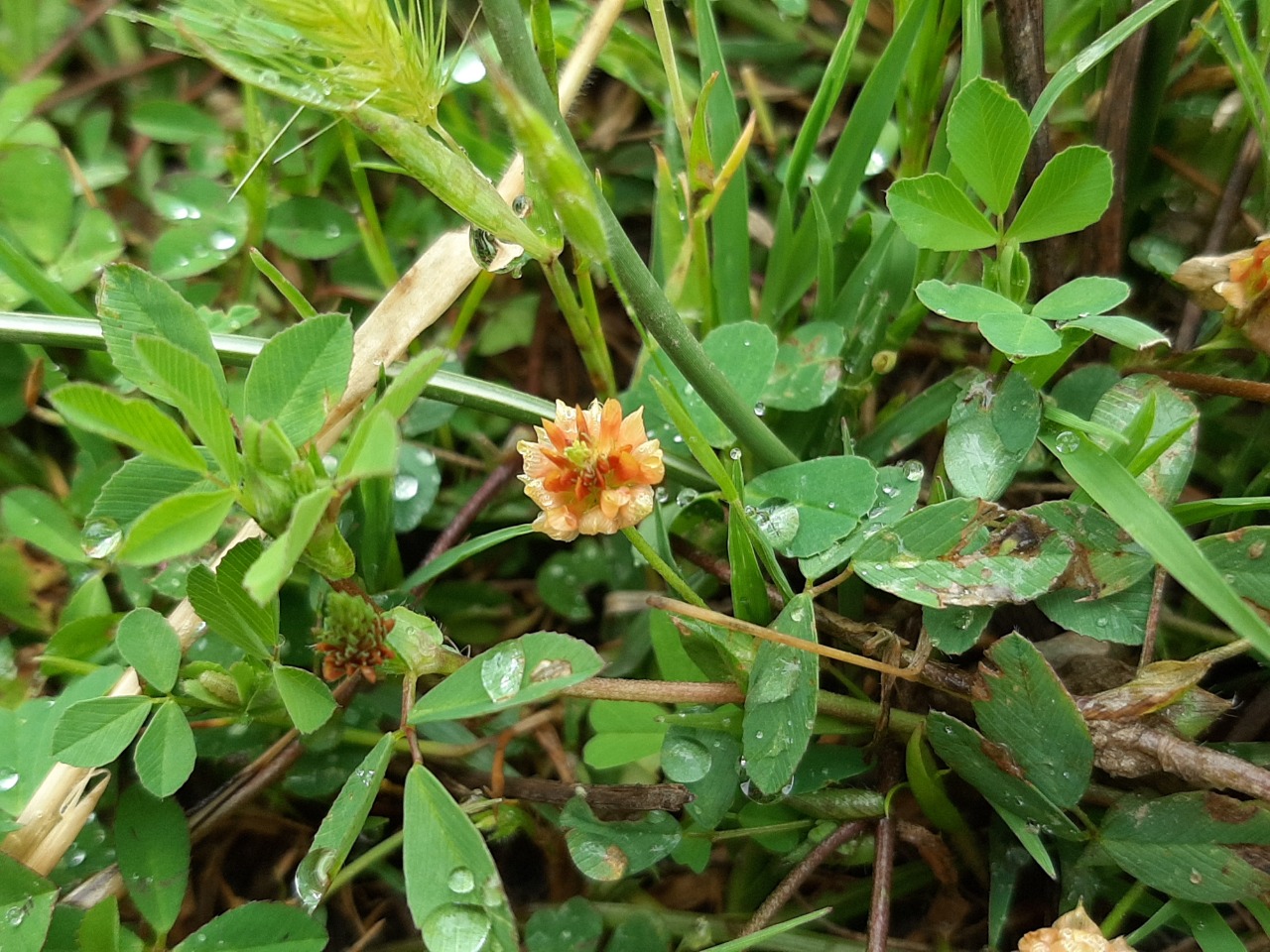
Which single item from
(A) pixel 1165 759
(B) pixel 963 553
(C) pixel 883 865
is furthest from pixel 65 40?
(A) pixel 1165 759

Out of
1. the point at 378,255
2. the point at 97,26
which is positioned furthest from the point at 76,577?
the point at 97,26

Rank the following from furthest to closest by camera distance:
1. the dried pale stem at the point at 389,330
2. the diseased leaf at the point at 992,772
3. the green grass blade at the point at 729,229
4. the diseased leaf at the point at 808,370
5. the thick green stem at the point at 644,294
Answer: the green grass blade at the point at 729,229
the diseased leaf at the point at 808,370
the dried pale stem at the point at 389,330
the diseased leaf at the point at 992,772
the thick green stem at the point at 644,294

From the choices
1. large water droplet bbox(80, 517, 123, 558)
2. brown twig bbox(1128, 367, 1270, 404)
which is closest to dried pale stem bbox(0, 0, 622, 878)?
large water droplet bbox(80, 517, 123, 558)

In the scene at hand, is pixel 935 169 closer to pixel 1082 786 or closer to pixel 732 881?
pixel 1082 786

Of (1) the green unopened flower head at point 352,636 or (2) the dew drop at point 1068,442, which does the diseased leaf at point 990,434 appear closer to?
(2) the dew drop at point 1068,442

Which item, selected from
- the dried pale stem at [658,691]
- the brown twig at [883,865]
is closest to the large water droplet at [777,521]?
the dried pale stem at [658,691]

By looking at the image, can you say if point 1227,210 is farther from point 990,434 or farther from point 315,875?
point 315,875

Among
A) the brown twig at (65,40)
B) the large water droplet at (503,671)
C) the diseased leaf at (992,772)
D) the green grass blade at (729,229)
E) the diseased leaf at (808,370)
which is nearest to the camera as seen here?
the large water droplet at (503,671)
